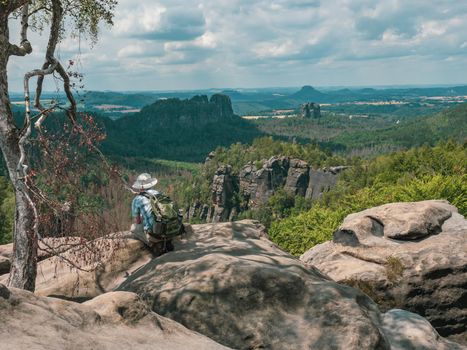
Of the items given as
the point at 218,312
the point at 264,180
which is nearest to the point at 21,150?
the point at 218,312

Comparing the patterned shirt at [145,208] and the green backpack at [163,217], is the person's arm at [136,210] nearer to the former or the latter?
the patterned shirt at [145,208]

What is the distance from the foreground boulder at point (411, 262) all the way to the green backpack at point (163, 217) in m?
6.82

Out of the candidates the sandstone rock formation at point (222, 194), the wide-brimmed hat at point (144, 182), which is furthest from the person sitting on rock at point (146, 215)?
the sandstone rock formation at point (222, 194)

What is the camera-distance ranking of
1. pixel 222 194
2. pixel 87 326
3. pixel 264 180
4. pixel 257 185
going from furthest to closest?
pixel 222 194 < pixel 257 185 < pixel 264 180 < pixel 87 326

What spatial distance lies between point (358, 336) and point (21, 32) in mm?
11640

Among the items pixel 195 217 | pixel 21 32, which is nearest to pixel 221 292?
pixel 21 32

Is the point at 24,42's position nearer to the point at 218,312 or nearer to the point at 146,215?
the point at 146,215

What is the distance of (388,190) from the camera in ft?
143

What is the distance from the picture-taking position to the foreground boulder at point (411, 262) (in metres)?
15.6

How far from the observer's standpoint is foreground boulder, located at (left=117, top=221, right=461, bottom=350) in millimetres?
9344

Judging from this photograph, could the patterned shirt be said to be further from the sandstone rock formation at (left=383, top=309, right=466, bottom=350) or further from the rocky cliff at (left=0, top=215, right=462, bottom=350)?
the sandstone rock formation at (left=383, top=309, right=466, bottom=350)

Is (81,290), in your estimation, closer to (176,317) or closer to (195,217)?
(176,317)

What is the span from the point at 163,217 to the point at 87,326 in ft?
20.2

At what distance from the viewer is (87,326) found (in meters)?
7.00
